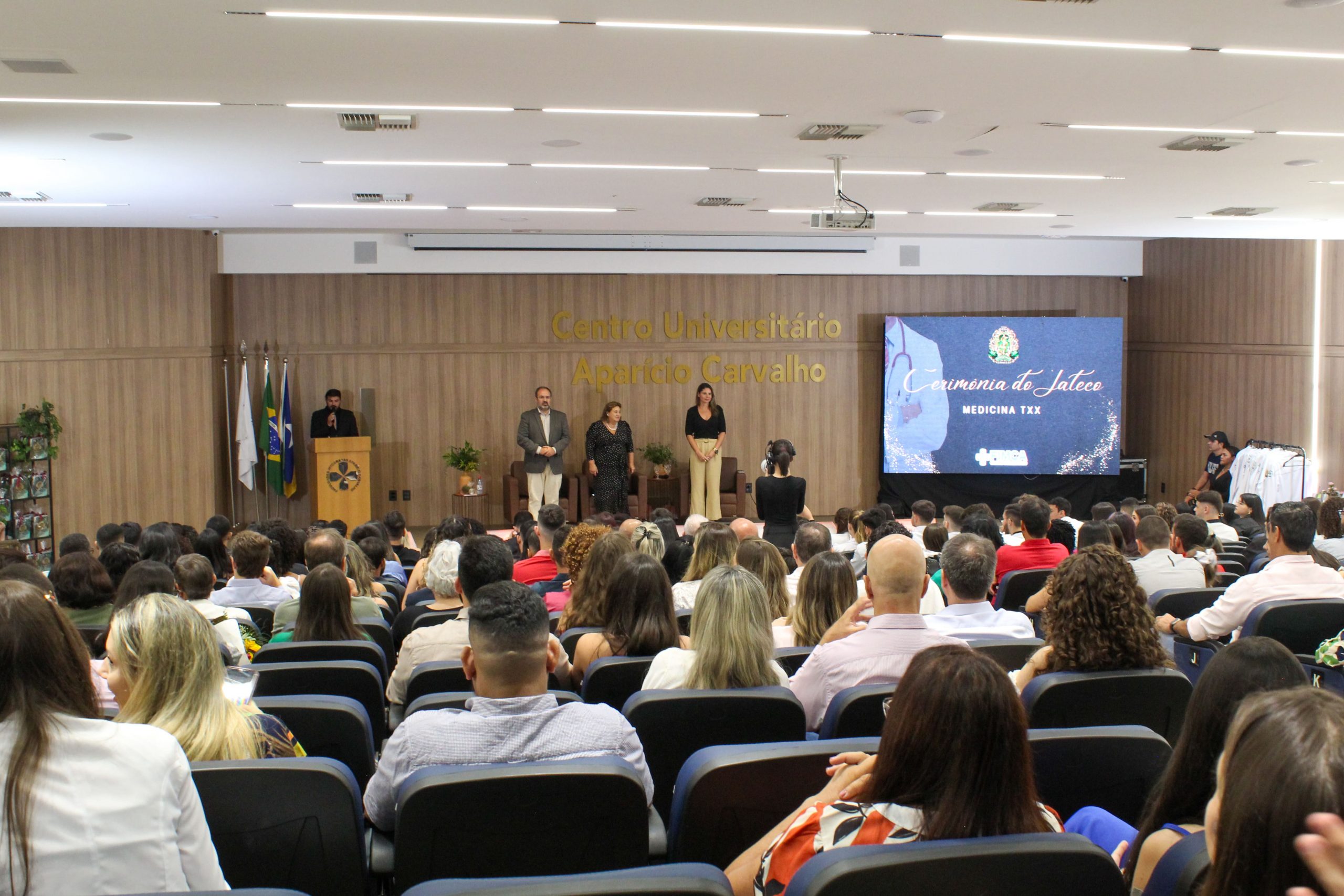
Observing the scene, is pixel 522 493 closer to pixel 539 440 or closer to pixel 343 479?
pixel 539 440

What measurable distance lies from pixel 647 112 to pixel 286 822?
4343mm

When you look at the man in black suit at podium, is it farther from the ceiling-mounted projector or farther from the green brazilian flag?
the ceiling-mounted projector

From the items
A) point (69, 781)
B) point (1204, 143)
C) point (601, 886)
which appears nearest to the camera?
point (601, 886)

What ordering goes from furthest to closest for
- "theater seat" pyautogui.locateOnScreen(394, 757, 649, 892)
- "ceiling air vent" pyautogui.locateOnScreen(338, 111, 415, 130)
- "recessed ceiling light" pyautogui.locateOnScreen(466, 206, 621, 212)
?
"recessed ceiling light" pyautogui.locateOnScreen(466, 206, 621, 212)
"ceiling air vent" pyautogui.locateOnScreen(338, 111, 415, 130)
"theater seat" pyautogui.locateOnScreen(394, 757, 649, 892)

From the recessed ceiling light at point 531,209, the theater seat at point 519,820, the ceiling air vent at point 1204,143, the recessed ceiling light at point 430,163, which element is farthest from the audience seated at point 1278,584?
the recessed ceiling light at point 531,209

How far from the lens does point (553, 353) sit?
13133 mm

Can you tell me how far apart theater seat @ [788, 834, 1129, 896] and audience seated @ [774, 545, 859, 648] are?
239 centimetres

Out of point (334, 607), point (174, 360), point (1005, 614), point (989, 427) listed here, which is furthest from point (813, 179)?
point (174, 360)

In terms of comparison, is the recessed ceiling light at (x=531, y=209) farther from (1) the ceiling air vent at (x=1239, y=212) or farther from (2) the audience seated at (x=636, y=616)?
(2) the audience seated at (x=636, y=616)

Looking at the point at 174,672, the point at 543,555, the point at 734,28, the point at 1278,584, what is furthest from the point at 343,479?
the point at 174,672

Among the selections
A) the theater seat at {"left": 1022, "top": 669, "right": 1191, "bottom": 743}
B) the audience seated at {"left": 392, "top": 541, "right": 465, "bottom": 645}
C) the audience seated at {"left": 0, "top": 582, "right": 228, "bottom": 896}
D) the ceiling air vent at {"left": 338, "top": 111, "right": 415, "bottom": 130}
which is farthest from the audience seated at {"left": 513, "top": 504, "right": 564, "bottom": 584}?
the audience seated at {"left": 0, "top": 582, "right": 228, "bottom": 896}

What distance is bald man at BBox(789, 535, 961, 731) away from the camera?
329 cm

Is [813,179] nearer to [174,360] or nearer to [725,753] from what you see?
[725,753]

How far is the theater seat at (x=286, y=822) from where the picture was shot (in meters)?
2.23
